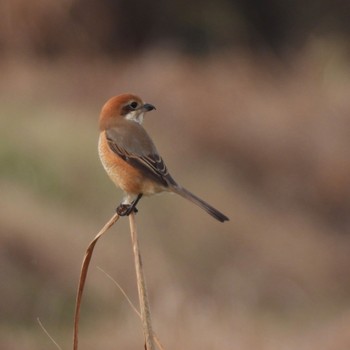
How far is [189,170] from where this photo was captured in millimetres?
14477

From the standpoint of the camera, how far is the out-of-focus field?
1081cm

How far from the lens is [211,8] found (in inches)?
757

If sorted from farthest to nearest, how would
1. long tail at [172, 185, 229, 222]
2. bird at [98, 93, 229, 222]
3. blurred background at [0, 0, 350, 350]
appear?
blurred background at [0, 0, 350, 350], bird at [98, 93, 229, 222], long tail at [172, 185, 229, 222]

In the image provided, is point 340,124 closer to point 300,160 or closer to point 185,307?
point 300,160

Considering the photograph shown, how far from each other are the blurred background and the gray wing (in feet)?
14.2

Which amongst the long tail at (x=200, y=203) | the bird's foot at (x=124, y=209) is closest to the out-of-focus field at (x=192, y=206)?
the long tail at (x=200, y=203)

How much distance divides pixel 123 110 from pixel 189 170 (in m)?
9.83

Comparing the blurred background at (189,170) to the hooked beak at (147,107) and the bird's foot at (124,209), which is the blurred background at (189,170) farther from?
the bird's foot at (124,209)

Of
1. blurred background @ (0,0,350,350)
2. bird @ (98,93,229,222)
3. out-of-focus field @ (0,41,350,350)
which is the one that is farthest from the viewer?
blurred background @ (0,0,350,350)

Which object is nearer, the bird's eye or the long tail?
the long tail

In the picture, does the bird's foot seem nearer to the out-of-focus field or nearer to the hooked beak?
the hooked beak

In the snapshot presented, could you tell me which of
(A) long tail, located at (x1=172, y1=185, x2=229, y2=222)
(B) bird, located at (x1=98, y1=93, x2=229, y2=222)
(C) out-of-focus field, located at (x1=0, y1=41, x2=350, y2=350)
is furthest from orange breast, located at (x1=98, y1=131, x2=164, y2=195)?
(C) out-of-focus field, located at (x1=0, y1=41, x2=350, y2=350)

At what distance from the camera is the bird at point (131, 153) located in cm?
456

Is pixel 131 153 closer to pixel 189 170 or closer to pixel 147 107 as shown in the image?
pixel 147 107
